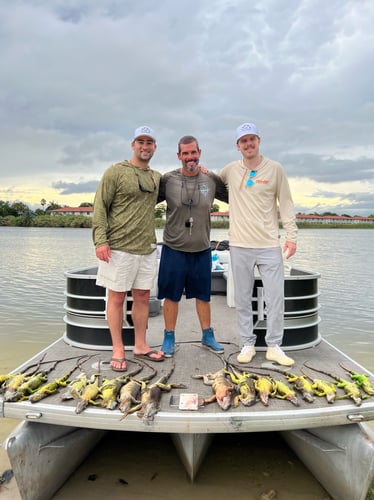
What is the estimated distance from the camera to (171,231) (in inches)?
157

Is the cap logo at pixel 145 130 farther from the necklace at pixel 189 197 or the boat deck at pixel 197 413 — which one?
the boat deck at pixel 197 413

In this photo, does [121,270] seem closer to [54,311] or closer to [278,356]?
[278,356]

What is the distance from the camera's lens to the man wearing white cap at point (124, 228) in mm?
3598

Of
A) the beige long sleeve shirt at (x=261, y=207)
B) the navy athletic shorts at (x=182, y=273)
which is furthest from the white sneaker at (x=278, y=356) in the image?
the beige long sleeve shirt at (x=261, y=207)

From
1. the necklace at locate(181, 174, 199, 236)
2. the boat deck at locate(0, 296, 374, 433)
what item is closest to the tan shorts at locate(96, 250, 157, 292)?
the necklace at locate(181, 174, 199, 236)

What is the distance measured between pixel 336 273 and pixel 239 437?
16.6 m

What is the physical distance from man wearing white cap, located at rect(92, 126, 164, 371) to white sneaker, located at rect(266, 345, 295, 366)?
0.98 meters

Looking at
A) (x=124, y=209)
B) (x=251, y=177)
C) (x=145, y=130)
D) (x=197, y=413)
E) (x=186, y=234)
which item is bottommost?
(x=197, y=413)

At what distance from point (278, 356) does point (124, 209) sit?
6.10 ft

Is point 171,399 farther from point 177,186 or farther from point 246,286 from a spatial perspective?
point 177,186

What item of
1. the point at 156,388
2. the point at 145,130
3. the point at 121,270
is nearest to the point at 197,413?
the point at 156,388

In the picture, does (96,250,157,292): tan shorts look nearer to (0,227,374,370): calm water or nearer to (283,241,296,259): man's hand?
(283,241,296,259): man's hand

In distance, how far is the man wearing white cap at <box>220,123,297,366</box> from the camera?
374 cm

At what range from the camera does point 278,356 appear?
3.78 meters
